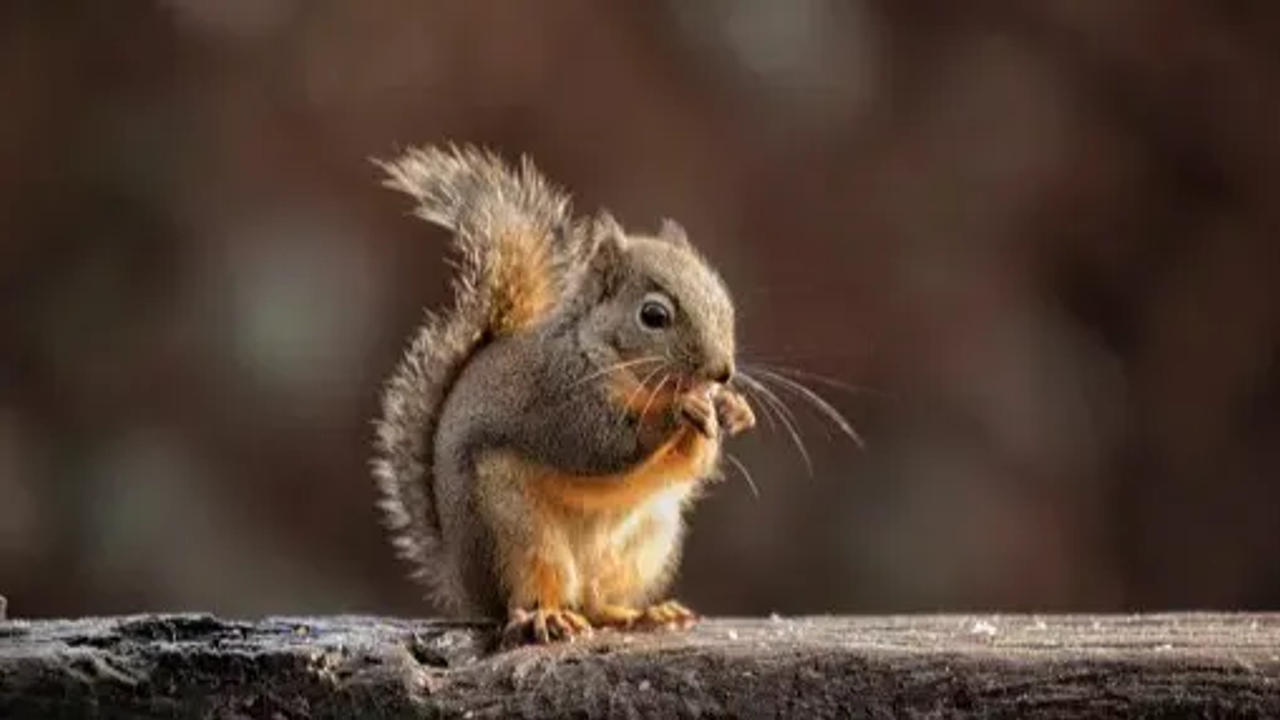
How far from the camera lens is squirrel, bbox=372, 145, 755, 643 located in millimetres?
1603

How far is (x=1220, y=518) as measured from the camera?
2932 millimetres

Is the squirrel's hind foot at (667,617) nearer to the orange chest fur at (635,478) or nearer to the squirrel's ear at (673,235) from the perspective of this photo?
the orange chest fur at (635,478)

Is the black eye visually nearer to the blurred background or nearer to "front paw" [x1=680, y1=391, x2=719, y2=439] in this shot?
"front paw" [x1=680, y1=391, x2=719, y2=439]

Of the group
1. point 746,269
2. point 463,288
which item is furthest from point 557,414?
point 746,269

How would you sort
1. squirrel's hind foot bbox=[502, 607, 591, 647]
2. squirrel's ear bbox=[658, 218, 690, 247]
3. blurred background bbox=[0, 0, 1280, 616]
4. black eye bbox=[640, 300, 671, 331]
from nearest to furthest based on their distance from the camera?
squirrel's hind foot bbox=[502, 607, 591, 647] < black eye bbox=[640, 300, 671, 331] < squirrel's ear bbox=[658, 218, 690, 247] < blurred background bbox=[0, 0, 1280, 616]

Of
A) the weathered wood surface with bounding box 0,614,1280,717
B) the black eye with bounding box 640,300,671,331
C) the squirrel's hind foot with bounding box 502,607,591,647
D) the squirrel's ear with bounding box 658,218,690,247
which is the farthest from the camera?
the squirrel's ear with bounding box 658,218,690,247

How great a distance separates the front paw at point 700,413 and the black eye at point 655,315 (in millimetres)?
51

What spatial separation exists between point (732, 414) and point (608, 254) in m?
0.15

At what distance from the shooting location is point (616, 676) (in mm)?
1366

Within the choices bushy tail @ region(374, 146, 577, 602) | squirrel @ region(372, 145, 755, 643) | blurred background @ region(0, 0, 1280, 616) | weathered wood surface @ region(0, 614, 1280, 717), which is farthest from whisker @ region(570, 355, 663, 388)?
blurred background @ region(0, 0, 1280, 616)

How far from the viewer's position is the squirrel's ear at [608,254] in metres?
1.65

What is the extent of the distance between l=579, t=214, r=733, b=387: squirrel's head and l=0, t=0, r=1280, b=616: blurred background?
0.99m

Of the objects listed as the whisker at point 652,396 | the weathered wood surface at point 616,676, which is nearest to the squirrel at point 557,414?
the whisker at point 652,396

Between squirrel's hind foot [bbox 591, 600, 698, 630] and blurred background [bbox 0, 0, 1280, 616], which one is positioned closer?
squirrel's hind foot [bbox 591, 600, 698, 630]
